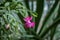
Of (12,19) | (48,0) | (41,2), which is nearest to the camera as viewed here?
(12,19)

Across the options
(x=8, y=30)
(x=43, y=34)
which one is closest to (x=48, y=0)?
(x=43, y=34)

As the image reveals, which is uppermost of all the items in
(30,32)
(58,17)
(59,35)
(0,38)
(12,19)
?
(12,19)

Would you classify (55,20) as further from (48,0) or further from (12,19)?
(12,19)

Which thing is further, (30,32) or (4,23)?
(30,32)

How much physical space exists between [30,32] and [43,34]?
0.44ft

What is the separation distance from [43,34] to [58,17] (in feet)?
0.73

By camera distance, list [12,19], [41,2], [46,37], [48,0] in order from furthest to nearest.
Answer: [48,0] → [46,37] → [41,2] → [12,19]

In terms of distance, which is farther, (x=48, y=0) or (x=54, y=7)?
(x=48, y=0)

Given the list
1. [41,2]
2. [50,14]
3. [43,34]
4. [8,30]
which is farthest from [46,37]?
[8,30]

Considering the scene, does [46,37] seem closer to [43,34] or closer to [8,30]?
[43,34]

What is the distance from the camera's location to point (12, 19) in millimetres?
1088

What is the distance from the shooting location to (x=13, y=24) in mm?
1120

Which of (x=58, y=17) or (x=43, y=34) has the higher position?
(x=58, y=17)

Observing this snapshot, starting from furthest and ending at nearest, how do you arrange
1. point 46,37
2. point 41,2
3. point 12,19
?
point 46,37
point 41,2
point 12,19
